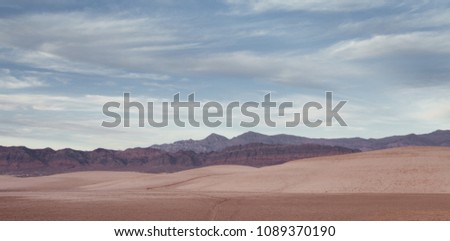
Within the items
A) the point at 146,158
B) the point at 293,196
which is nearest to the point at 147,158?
the point at 146,158

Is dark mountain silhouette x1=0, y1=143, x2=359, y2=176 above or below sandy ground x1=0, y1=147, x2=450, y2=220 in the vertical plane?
above

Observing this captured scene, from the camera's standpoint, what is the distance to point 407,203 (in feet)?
91.8

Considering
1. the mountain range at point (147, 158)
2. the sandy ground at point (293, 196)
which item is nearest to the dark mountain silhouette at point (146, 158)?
the mountain range at point (147, 158)

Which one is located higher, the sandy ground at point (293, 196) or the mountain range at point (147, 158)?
the mountain range at point (147, 158)

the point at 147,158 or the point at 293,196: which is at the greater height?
the point at 147,158

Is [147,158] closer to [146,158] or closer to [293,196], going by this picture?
[146,158]

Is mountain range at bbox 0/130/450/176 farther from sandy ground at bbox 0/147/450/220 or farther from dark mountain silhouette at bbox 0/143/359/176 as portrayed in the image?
sandy ground at bbox 0/147/450/220

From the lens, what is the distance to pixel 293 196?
34.8m

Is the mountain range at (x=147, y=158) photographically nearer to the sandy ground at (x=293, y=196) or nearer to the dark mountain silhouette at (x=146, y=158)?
the dark mountain silhouette at (x=146, y=158)

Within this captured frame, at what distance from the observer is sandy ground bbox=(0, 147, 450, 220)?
23.2 m

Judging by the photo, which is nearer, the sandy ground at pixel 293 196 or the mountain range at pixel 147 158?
the sandy ground at pixel 293 196

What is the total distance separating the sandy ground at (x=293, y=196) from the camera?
76.2ft

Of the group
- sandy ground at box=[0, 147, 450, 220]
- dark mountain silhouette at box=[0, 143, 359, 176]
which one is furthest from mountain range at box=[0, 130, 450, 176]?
sandy ground at box=[0, 147, 450, 220]

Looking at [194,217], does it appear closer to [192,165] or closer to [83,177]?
[83,177]
